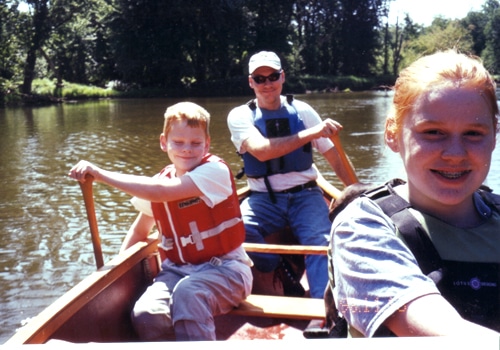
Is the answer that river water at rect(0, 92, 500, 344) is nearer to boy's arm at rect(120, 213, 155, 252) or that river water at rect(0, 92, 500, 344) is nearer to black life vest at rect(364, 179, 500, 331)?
boy's arm at rect(120, 213, 155, 252)

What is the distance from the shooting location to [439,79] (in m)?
1.07

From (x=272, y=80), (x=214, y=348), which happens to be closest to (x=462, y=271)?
(x=214, y=348)

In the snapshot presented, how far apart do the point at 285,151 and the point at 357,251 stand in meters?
2.33

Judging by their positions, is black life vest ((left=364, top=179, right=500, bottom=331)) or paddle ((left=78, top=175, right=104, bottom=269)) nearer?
black life vest ((left=364, top=179, right=500, bottom=331))

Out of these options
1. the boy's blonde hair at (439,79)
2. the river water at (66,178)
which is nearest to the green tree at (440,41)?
the boy's blonde hair at (439,79)

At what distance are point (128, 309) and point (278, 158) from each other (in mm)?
1348

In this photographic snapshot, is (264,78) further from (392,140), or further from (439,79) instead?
(439,79)

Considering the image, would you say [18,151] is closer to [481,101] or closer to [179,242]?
[179,242]

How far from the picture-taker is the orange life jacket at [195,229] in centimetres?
241

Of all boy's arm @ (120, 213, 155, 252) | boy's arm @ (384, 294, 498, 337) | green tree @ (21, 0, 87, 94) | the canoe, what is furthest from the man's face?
green tree @ (21, 0, 87, 94)

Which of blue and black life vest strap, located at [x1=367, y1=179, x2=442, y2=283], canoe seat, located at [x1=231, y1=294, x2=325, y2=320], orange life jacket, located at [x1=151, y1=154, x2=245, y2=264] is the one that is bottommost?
canoe seat, located at [x1=231, y1=294, x2=325, y2=320]

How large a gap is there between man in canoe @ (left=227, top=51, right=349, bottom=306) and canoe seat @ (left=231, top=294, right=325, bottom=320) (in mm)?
482

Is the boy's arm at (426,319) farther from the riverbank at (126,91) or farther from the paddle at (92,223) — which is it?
the riverbank at (126,91)

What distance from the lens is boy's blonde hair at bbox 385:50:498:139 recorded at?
1068 millimetres
